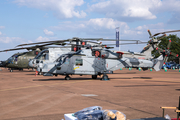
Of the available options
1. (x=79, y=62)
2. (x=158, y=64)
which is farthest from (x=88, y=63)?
(x=158, y=64)

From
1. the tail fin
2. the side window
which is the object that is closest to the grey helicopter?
the side window

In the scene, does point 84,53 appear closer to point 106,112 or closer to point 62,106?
point 62,106

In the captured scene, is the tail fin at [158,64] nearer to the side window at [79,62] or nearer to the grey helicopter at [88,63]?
the grey helicopter at [88,63]

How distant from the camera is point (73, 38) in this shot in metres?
22.2

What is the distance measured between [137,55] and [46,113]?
2133 cm

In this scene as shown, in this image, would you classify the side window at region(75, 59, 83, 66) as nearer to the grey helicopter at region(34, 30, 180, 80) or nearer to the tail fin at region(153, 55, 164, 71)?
the grey helicopter at region(34, 30, 180, 80)

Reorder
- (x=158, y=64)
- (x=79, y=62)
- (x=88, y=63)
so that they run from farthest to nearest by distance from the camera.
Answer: (x=158, y=64)
(x=88, y=63)
(x=79, y=62)

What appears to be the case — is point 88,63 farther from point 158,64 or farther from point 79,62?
point 158,64

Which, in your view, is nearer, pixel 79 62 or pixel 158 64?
pixel 79 62

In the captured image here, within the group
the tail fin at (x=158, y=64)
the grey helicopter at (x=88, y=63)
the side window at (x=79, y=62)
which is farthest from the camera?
the tail fin at (x=158, y=64)

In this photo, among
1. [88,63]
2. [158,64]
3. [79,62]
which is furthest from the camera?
[158,64]

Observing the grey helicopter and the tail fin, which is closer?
the grey helicopter

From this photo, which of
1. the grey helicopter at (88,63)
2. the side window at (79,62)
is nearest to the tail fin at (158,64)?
the grey helicopter at (88,63)

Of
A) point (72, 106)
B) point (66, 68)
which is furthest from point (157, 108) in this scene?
point (66, 68)
